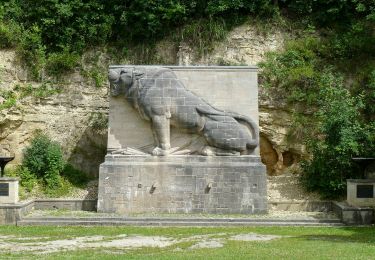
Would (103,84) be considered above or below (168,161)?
above

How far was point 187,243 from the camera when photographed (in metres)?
12.3

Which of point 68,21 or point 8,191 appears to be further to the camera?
point 68,21

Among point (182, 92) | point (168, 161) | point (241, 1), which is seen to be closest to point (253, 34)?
point (241, 1)

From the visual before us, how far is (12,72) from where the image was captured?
20984mm

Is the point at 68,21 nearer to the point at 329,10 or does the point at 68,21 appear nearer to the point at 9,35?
the point at 9,35

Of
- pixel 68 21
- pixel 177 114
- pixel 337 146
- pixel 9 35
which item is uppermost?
pixel 68 21

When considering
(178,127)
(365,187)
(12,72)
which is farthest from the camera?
(12,72)

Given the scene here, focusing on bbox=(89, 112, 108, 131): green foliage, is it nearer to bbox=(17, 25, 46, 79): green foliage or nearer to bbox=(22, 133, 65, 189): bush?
bbox=(22, 133, 65, 189): bush

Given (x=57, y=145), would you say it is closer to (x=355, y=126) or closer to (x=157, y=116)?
(x=157, y=116)

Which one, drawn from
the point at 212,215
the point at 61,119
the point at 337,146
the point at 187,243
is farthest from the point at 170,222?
the point at 61,119

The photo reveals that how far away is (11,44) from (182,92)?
7.65 metres

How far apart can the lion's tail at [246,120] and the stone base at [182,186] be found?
58 cm

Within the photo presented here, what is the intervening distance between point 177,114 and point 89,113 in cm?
484

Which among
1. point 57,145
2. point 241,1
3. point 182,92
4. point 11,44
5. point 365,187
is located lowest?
point 365,187
